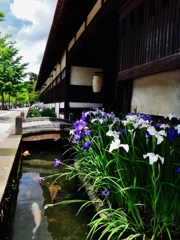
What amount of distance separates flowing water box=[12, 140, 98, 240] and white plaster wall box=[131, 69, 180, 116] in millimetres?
1771

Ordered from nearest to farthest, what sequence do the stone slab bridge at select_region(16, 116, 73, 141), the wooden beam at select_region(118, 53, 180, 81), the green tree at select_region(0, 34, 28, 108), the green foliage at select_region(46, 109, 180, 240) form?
the green foliage at select_region(46, 109, 180, 240) < the wooden beam at select_region(118, 53, 180, 81) < the stone slab bridge at select_region(16, 116, 73, 141) < the green tree at select_region(0, 34, 28, 108)

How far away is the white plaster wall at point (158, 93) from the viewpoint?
10.3 feet

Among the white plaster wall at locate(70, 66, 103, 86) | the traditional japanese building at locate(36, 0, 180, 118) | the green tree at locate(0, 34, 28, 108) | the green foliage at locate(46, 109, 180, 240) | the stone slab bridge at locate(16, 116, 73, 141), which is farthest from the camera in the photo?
the green tree at locate(0, 34, 28, 108)

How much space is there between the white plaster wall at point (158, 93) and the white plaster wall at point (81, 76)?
188 inches

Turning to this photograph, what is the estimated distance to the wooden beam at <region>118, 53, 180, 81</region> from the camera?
280 centimetres

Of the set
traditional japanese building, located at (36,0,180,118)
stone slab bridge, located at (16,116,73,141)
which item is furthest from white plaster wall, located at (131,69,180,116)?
stone slab bridge, located at (16,116,73,141)

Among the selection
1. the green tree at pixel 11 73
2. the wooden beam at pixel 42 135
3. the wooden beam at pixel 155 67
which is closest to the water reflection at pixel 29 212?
the wooden beam at pixel 42 135

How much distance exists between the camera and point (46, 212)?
2730mm

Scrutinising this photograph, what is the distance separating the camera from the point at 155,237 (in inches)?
70.7

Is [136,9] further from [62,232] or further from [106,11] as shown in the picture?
[62,232]

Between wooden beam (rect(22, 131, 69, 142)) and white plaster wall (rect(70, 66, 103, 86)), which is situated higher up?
white plaster wall (rect(70, 66, 103, 86))

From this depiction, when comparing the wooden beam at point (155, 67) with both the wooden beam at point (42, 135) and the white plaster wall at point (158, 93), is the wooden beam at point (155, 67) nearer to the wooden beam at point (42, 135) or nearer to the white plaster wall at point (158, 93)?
the white plaster wall at point (158, 93)

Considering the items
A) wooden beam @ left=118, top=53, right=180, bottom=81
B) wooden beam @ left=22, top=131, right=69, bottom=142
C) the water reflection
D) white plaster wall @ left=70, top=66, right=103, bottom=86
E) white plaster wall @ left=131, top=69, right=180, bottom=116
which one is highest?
white plaster wall @ left=70, top=66, right=103, bottom=86

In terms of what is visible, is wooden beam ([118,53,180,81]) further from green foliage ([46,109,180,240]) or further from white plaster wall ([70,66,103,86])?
white plaster wall ([70,66,103,86])
